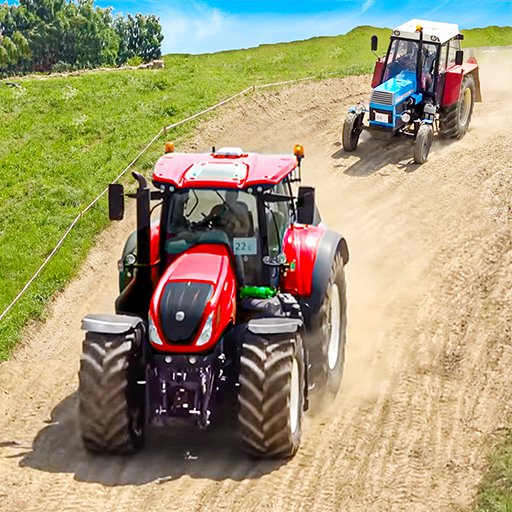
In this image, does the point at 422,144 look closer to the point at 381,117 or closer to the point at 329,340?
the point at 381,117

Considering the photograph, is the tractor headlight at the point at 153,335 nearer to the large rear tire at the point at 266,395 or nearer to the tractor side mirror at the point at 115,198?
the large rear tire at the point at 266,395

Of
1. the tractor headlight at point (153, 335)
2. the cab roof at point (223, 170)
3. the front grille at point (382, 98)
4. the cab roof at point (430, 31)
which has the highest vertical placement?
the cab roof at point (430, 31)

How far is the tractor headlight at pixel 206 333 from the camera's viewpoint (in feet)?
29.8

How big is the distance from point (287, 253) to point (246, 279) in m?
0.78

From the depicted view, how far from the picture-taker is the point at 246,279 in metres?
10.1

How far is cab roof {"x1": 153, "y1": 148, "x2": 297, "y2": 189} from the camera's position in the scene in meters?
10.0

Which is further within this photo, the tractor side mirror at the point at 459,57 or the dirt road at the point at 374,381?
the tractor side mirror at the point at 459,57

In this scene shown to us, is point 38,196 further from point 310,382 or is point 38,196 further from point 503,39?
point 503,39

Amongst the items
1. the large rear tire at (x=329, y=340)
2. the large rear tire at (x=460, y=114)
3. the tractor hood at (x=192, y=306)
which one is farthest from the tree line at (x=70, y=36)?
the tractor hood at (x=192, y=306)

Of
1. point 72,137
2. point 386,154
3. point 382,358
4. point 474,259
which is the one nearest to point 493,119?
point 386,154

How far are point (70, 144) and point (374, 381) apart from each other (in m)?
13.0

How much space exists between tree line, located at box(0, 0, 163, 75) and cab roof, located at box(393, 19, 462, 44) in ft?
119

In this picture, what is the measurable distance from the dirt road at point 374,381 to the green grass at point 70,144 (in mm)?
557

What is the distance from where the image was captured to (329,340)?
11.2 m
